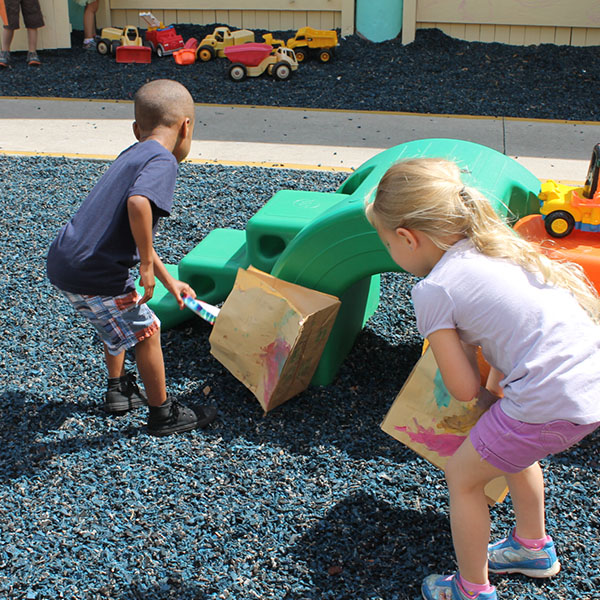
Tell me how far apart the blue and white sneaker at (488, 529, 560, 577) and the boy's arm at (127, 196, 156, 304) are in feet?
4.68

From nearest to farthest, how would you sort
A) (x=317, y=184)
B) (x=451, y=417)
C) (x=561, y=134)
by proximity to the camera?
(x=451, y=417) → (x=317, y=184) → (x=561, y=134)

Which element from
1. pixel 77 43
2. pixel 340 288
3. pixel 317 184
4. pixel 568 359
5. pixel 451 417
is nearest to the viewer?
pixel 568 359

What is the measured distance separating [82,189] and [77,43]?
5.36m

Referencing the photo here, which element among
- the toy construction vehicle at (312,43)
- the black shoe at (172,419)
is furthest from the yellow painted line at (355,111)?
the black shoe at (172,419)

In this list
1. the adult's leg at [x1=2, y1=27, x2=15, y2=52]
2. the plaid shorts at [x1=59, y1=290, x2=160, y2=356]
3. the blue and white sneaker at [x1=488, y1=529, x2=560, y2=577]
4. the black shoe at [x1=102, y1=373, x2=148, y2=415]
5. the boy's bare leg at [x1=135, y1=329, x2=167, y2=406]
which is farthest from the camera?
the adult's leg at [x1=2, y1=27, x2=15, y2=52]

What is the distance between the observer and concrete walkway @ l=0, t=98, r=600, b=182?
5.87 meters

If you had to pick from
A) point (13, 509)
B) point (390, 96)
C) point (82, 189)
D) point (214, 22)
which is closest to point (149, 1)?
point (214, 22)

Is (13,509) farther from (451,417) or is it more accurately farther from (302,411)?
(451,417)

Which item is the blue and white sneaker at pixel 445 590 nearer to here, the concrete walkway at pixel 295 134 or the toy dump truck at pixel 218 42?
the concrete walkway at pixel 295 134

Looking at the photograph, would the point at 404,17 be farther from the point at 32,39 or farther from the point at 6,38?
the point at 6,38

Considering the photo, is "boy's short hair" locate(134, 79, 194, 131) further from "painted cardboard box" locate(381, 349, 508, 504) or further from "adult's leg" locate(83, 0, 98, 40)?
"adult's leg" locate(83, 0, 98, 40)

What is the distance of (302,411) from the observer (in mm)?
3006

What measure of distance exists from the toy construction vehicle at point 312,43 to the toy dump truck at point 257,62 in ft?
1.67

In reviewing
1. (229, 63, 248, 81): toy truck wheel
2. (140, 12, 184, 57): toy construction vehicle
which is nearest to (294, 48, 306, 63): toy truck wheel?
(229, 63, 248, 81): toy truck wheel
